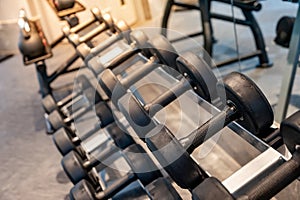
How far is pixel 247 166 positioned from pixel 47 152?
1452 millimetres

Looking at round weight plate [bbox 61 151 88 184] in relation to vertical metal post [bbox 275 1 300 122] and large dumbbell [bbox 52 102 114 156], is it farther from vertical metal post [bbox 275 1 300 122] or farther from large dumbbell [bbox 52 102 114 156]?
vertical metal post [bbox 275 1 300 122]

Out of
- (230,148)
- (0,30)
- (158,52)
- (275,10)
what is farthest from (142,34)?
(0,30)

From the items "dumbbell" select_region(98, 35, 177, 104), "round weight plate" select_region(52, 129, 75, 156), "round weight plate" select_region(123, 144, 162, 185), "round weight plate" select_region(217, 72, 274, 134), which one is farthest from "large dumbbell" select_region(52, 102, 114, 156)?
"round weight plate" select_region(217, 72, 274, 134)

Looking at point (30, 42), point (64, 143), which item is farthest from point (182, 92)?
point (30, 42)

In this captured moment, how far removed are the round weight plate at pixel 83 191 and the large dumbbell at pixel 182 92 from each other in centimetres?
43

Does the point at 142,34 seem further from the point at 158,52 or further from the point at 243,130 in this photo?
the point at 243,130

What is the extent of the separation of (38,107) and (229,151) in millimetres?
1896

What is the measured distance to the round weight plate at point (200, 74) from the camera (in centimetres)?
122

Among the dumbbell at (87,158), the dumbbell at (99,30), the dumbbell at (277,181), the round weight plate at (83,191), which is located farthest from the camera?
the dumbbell at (99,30)

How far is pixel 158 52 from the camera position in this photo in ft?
4.95

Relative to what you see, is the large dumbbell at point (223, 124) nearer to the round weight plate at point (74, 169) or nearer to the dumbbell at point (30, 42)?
the round weight plate at point (74, 169)

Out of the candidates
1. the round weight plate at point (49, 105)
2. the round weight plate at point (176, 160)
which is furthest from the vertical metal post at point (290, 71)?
the round weight plate at point (49, 105)

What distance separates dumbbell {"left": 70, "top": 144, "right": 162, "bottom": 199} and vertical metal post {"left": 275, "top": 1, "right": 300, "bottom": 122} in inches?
34.6

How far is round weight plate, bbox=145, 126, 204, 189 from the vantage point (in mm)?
938
